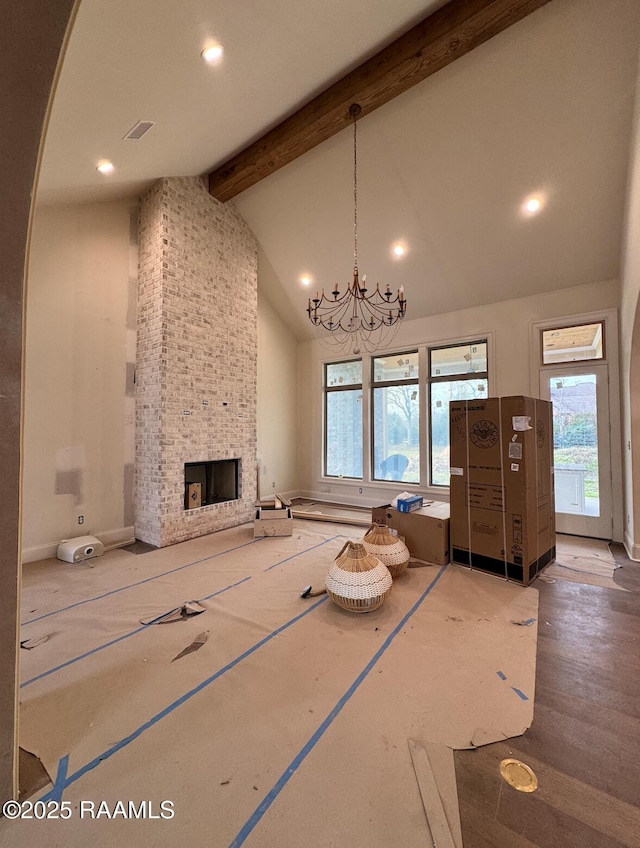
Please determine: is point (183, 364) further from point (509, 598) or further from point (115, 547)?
point (509, 598)

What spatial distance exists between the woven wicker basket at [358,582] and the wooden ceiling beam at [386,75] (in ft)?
13.6

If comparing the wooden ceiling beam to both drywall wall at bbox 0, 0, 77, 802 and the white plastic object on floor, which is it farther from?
the white plastic object on floor

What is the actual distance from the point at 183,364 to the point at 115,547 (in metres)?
2.30

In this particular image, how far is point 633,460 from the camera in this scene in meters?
3.62

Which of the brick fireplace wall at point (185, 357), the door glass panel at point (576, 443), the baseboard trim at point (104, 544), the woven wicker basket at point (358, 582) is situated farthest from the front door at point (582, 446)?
the baseboard trim at point (104, 544)

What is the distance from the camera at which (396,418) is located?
6250 millimetres

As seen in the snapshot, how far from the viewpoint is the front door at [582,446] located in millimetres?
4359

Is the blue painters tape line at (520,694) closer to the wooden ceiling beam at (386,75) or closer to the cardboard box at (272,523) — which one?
the cardboard box at (272,523)

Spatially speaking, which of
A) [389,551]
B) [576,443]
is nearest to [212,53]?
[389,551]

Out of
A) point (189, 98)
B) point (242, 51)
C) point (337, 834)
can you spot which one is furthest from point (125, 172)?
point (337, 834)

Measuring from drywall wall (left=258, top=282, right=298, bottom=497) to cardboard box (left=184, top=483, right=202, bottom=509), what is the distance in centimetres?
187

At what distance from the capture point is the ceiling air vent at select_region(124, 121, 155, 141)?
119 inches

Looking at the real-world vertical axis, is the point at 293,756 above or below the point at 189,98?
below

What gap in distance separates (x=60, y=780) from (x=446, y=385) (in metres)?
5.71
